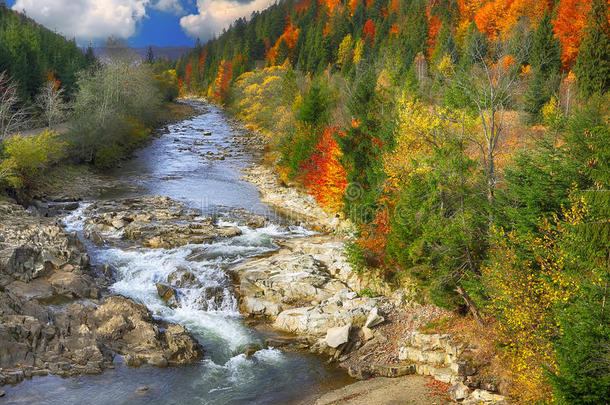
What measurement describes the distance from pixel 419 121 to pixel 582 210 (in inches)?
403

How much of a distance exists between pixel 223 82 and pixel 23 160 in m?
98.5

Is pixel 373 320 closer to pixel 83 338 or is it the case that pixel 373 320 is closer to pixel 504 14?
pixel 83 338

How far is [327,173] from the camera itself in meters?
33.2

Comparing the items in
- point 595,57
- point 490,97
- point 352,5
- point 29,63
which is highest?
point 352,5

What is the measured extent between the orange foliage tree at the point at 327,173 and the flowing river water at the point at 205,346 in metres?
3.70

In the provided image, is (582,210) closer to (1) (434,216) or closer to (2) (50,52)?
(1) (434,216)

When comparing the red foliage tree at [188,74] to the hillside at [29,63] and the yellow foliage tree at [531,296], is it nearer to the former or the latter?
the hillside at [29,63]

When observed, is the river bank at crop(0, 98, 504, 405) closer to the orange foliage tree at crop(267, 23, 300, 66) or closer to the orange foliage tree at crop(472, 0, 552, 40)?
the orange foliage tree at crop(472, 0, 552, 40)

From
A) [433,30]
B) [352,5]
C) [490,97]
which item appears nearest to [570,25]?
[433,30]

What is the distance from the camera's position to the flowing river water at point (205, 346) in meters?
15.2

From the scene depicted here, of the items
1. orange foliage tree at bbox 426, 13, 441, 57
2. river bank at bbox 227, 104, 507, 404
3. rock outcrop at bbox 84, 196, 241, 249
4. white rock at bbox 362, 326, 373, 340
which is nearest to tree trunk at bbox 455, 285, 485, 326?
river bank at bbox 227, 104, 507, 404

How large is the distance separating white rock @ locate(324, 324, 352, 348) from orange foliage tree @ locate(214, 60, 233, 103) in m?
105

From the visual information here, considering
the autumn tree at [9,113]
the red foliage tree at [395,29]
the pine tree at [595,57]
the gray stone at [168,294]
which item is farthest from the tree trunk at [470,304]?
the red foliage tree at [395,29]

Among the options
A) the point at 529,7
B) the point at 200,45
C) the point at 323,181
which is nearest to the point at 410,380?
the point at 323,181
